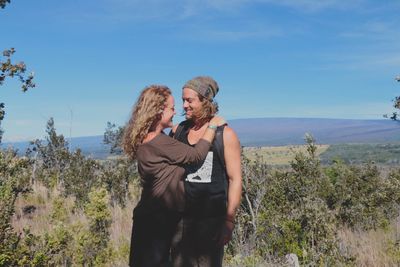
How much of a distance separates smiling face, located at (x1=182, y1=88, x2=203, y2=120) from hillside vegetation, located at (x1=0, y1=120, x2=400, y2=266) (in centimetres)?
302

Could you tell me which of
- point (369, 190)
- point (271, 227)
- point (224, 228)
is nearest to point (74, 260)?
point (271, 227)

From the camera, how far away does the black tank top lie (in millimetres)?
3580

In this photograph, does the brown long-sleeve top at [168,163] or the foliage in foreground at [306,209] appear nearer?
the brown long-sleeve top at [168,163]

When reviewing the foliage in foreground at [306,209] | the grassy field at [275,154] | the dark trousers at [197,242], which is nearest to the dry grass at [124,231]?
the foliage in foreground at [306,209]

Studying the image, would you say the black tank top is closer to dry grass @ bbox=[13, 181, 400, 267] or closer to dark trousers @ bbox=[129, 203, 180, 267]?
dark trousers @ bbox=[129, 203, 180, 267]

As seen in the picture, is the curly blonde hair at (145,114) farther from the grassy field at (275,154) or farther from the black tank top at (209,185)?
the grassy field at (275,154)

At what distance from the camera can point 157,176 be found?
3.58 meters

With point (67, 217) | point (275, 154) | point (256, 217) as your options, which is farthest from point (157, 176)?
point (275, 154)

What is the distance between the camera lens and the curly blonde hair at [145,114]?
143 inches

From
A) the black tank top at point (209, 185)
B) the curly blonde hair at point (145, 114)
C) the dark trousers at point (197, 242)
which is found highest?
the curly blonde hair at point (145, 114)

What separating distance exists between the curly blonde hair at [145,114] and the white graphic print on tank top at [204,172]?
0.52 meters

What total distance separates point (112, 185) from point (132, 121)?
1083 cm

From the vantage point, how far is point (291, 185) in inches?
370

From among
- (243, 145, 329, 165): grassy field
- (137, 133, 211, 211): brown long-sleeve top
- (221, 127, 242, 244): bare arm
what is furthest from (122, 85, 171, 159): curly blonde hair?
(243, 145, 329, 165): grassy field
